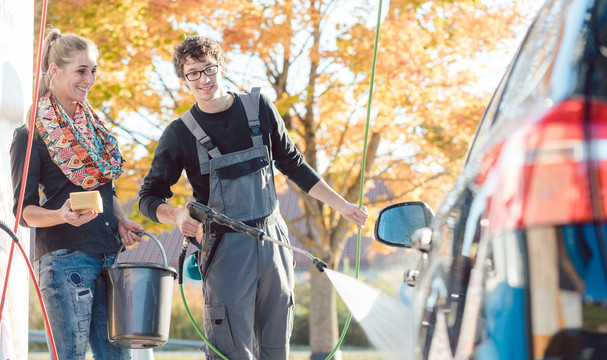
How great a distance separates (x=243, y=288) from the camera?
3.11 metres

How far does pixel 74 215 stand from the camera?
113 inches

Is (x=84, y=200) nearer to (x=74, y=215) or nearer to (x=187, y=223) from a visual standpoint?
(x=74, y=215)

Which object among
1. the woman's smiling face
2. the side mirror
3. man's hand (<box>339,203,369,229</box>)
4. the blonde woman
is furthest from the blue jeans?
the side mirror

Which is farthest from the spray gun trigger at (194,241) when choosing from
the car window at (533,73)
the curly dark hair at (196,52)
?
the car window at (533,73)

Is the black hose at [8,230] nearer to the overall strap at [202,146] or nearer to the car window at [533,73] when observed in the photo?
the overall strap at [202,146]

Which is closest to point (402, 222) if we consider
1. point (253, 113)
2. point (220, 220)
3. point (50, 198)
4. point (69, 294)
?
point (220, 220)

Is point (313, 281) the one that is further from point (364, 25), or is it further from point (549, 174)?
point (549, 174)

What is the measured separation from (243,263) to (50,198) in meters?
0.86

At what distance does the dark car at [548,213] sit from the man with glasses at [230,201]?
6.11 feet

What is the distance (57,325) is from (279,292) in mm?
912

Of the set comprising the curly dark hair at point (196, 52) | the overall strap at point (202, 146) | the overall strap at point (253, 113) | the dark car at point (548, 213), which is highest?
the curly dark hair at point (196, 52)

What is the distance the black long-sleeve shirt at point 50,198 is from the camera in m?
3.04

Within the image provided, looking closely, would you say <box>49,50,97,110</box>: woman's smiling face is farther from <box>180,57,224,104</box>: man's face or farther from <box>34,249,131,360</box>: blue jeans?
<box>34,249,131,360</box>: blue jeans

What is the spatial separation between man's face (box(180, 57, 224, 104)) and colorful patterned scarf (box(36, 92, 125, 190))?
49cm
